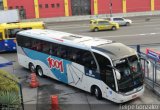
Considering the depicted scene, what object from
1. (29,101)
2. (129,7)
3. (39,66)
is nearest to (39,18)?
(129,7)

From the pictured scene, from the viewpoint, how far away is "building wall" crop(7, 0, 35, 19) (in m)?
65.8

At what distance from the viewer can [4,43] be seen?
2916 centimetres

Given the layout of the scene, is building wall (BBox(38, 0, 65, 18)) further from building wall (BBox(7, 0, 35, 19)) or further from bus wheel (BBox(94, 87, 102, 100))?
bus wheel (BBox(94, 87, 102, 100))

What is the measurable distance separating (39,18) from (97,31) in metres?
25.9

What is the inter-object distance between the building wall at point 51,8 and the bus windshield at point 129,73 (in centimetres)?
5243

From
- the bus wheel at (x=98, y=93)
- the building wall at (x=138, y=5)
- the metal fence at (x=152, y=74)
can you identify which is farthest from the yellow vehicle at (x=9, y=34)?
the building wall at (x=138, y=5)

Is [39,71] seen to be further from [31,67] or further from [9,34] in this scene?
[9,34]

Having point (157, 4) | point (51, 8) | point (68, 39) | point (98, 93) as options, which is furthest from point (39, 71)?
point (157, 4)

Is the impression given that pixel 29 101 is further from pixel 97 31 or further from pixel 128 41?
pixel 97 31

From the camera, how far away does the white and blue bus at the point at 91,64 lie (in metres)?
15.3

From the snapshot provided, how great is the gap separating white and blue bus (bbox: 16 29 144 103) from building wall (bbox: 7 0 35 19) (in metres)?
46.1

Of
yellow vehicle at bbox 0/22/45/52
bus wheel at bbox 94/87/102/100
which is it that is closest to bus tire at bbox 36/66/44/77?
bus wheel at bbox 94/87/102/100

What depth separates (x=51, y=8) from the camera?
67125mm

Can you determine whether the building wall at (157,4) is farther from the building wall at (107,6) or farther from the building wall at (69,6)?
the building wall at (107,6)
